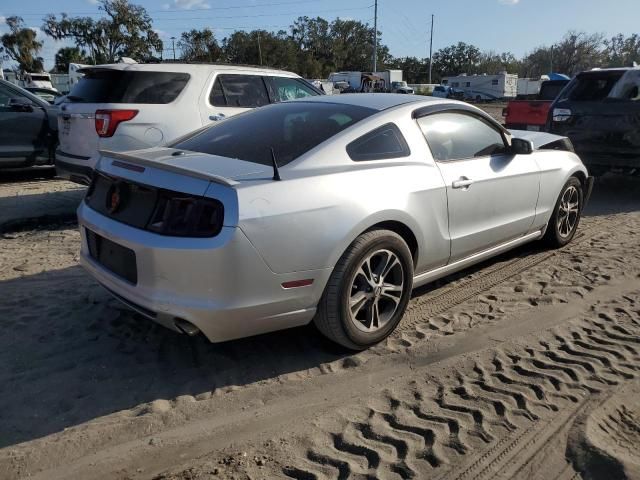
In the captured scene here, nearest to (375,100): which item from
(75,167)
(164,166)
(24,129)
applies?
(164,166)

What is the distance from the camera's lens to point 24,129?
846cm

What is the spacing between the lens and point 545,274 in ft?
15.7

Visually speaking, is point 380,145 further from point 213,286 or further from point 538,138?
point 538,138

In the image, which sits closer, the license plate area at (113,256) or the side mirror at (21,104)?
the license plate area at (113,256)

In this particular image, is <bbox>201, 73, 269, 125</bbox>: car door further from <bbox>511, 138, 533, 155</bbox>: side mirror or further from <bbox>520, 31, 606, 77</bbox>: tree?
<bbox>520, 31, 606, 77</bbox>: tree

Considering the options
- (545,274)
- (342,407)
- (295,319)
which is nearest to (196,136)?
(295,319)

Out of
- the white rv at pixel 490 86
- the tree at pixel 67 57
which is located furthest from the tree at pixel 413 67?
the tree at pixel 67 57

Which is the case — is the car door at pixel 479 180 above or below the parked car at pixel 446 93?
below

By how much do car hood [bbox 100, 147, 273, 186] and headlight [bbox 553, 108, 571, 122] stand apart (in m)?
6.39

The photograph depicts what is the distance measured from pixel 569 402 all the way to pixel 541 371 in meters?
0.33

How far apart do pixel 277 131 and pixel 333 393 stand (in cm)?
174

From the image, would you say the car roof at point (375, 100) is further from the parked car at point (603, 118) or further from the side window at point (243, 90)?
the parked car at point (603, 118)

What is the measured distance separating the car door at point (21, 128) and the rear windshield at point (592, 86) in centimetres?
814

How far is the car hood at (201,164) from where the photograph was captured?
289 cm
